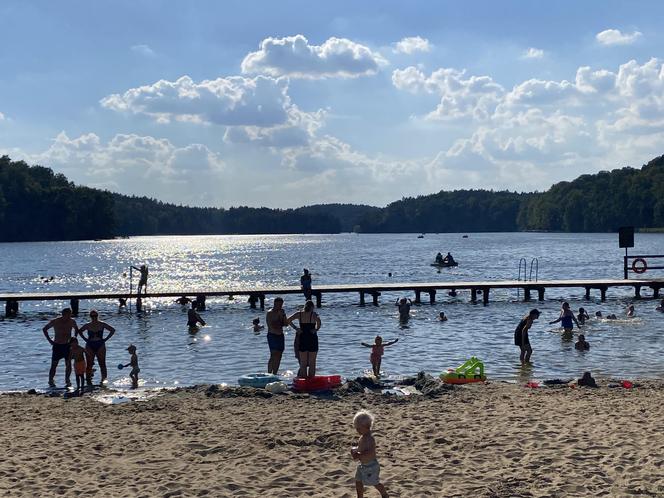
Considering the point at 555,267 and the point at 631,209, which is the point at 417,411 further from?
the point at 631,209

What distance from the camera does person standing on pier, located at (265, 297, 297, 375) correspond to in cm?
1538

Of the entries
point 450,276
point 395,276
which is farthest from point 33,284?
point 450,276

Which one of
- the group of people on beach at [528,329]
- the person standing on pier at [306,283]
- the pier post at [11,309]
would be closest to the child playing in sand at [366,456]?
the group of people on beach at [528,329]

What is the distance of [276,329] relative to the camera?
15.6 m

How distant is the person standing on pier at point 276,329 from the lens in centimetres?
1538

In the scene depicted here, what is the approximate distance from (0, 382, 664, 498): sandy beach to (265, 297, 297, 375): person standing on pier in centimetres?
175

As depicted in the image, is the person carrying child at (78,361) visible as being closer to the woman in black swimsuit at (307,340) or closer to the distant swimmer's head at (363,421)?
the woman in black swimsuit at (307,340)

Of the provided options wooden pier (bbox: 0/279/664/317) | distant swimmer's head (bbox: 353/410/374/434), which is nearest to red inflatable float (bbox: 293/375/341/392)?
distant swimmer's head (bbox: 353/410/374/434)

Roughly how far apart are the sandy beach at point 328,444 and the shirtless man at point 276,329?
1.75 m

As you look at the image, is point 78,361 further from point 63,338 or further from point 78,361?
point 63,338

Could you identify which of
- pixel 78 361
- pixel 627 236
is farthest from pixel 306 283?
pixel 627 236

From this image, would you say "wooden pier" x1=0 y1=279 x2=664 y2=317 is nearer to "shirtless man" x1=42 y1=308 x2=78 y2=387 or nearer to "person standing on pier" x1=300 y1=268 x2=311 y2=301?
"person standing on pier" x1=300 y1=268 x2=311 y2=301

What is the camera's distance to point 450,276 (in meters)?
62.2

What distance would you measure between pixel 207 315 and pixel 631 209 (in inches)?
6306
